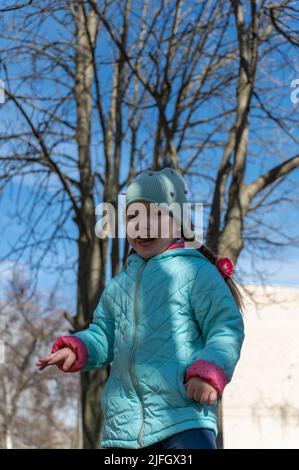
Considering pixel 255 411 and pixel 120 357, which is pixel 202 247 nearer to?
pixel 120 357

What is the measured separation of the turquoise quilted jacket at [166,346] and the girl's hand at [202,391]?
0.02 m

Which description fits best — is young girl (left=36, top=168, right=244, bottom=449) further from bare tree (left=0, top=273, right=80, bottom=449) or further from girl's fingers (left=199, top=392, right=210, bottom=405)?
bare tree (left=0, top=273, right=80, bottom=449)

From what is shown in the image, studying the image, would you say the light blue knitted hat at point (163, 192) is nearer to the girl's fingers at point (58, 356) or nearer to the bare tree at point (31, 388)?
the girl's fingers at point (58, 356)

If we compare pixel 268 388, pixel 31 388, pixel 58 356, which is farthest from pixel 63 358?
pixel 31 388

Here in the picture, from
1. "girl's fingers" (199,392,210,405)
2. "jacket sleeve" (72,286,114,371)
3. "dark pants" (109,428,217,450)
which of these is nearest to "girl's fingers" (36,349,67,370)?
"jacket sleeve" (72,286,114,371)

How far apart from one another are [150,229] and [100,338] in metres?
0.44

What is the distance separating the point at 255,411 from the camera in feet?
40.2

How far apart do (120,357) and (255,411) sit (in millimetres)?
10662

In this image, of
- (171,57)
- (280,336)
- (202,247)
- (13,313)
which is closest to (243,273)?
(171,57)

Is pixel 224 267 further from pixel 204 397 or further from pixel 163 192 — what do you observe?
pixel 204 397

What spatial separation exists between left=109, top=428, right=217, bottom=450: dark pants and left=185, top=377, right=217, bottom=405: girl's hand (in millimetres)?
153

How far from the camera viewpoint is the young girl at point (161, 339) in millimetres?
2025

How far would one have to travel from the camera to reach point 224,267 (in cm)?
238

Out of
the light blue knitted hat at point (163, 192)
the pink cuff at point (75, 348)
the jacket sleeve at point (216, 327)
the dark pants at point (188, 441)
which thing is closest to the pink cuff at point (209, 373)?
the jacket sleeve at point (216, 327)
